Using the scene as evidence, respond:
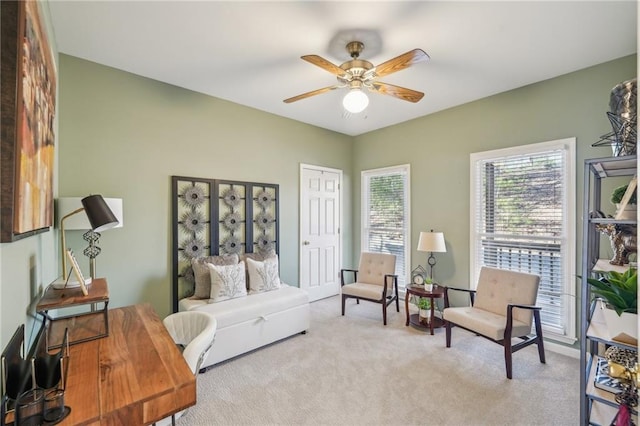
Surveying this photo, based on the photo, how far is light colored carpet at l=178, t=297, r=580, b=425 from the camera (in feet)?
6.61

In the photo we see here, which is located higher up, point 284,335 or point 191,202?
point 191,202

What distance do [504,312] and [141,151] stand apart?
4078 mm

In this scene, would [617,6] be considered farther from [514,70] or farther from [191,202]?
[191,202]

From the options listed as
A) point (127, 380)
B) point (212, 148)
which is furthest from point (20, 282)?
point (212, 148)

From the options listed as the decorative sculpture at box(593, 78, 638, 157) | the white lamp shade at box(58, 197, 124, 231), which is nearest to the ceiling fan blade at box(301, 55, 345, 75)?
the decorative sculpture at box(593, 78, 638, 157)

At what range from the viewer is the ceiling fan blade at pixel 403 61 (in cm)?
194

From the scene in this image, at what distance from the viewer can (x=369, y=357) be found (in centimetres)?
282

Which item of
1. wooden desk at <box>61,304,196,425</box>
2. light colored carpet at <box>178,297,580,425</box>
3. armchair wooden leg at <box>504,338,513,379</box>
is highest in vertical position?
wooden desk at <box>61,304,196,425</box>

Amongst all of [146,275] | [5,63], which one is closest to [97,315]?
[146,275]

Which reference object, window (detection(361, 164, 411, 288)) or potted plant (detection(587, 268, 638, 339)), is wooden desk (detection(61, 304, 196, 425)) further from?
window (detection(361, 164, 411, 288))

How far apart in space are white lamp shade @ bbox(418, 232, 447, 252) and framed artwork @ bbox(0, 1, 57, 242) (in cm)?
360

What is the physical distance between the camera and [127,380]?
44.5 inches

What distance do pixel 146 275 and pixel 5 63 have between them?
8.39 feet

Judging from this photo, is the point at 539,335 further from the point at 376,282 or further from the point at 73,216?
the point at 73,216
